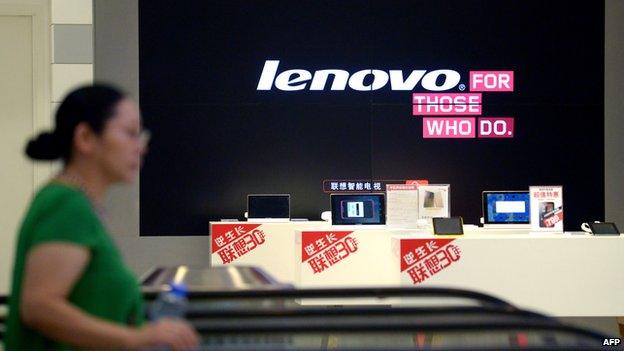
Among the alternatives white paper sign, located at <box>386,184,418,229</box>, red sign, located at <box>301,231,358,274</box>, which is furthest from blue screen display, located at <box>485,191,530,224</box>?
red sign, located at <box>301,231,358,274</box>

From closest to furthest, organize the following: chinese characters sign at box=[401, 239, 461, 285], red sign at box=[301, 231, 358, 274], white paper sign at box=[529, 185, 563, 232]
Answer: chinese characters sign at box=[401, 239, 461, 285] → white paper sign at box=[529, 185, 563, 232] → red sign at box=[301, 231, 358, 274]

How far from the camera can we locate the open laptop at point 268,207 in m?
9.57

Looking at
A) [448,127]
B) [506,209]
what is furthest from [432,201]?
[448,127]

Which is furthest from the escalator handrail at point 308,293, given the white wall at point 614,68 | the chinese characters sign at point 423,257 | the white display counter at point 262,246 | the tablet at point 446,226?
the white wall at point 614,68

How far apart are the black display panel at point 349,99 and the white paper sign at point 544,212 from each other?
2243mm

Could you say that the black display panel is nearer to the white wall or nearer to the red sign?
the white wall

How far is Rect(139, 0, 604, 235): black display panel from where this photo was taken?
10156 mm

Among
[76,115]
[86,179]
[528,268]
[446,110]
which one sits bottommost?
[528,268]

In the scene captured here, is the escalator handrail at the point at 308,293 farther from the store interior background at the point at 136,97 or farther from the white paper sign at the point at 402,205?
the store interior background at the point at 136,97

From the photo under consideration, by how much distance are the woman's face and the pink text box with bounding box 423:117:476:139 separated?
8.17 meters

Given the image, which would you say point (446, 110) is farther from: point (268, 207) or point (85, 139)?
point (85, 139)

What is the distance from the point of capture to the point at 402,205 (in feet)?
26.7

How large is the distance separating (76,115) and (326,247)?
620 centimetres

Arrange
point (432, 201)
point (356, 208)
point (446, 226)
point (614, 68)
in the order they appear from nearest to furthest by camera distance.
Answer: point (446, 226), point (432, 201), point (356, 208), point (614, 68)
